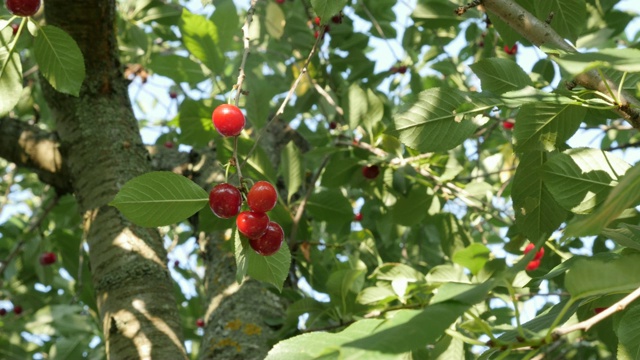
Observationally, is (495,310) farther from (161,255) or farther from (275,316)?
(161,255)

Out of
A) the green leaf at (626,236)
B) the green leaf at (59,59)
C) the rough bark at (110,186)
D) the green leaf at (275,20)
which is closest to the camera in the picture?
the green leaf at (626,236)

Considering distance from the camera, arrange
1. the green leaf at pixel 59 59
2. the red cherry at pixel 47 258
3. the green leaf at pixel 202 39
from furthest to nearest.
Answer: the red cherry at pixel 47 258 < the green leaf at pixel 202 39 < the green leaf at pixel 59 59

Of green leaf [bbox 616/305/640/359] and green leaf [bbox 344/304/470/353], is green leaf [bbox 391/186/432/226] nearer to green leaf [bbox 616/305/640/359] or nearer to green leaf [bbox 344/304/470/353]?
green leaf [bbox 616/305/640/359]

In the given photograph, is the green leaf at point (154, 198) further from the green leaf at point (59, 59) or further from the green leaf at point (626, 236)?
the green leaf at point (626, 236)

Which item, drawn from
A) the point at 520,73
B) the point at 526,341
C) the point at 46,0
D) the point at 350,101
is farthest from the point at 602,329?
the point at 46,0

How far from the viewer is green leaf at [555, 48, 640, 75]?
942 mm

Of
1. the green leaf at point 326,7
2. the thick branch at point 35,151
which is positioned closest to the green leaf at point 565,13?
the green leaf at point 326,7

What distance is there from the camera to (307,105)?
3.38 metres

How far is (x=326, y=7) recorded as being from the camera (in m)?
1.44

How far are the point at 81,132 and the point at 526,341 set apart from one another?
1749mm

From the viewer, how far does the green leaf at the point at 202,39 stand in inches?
88.4

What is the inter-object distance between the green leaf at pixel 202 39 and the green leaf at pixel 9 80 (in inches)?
24.8

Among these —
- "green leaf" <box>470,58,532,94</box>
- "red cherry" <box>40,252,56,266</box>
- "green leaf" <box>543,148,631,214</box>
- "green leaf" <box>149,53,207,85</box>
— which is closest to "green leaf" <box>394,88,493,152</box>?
"green leaf" <box>470,58,532,94</box>

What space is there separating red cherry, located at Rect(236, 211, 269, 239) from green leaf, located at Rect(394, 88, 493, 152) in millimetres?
337
